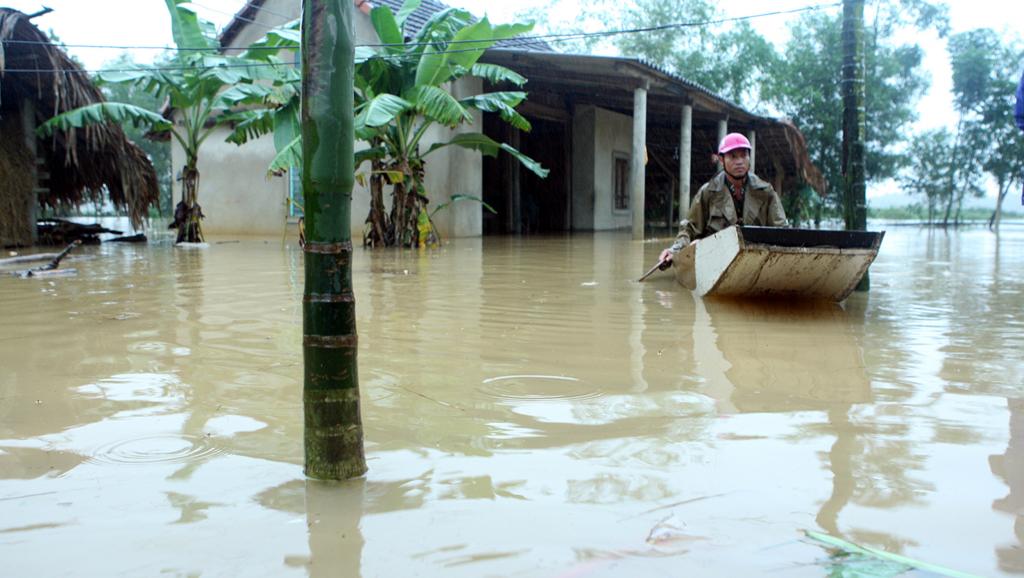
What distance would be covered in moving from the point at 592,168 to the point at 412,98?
28.0ft

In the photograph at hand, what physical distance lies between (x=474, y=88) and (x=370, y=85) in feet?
11.6

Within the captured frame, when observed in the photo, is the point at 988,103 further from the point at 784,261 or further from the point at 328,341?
the point at 328,341

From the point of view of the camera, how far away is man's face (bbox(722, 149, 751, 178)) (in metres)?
6.08

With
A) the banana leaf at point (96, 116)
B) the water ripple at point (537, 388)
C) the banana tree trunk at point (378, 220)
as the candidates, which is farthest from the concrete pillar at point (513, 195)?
the water ripple at point (537, 388)

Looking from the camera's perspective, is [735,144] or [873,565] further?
[735,144]

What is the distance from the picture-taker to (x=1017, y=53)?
98.3 ft

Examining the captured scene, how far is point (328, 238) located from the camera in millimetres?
2051

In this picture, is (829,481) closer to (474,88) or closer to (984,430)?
(984,430)

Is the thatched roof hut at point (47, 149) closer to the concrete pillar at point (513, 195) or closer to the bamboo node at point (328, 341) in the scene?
the concrete pillar at point (513, 195)

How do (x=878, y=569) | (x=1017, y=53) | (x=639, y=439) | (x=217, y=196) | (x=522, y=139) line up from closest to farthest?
(x=878, y=569)
(x=639, y=439)
(x=217, y=196)
(x=522, y=139)
(x=1017, y=53)

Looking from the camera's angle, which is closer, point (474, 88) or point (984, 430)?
point (984, 430)

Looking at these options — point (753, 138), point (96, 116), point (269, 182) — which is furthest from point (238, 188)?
point (753, 138)

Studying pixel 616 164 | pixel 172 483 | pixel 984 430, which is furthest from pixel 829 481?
pixel 616 164

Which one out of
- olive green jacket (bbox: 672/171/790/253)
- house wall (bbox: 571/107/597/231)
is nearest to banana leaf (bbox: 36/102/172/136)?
olive green jacket (bbox: 672/171/790/253)
